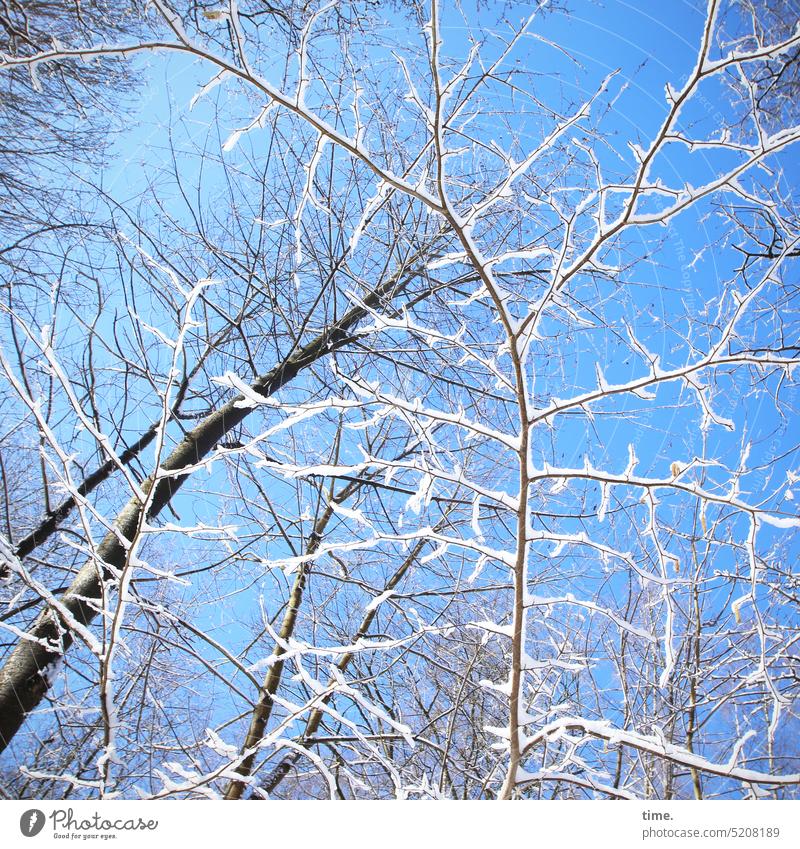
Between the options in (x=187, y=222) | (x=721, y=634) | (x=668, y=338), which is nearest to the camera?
(x=721, y=634)

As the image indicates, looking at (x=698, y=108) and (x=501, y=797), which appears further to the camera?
(x=698, y=108)

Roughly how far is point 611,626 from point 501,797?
27.0 inches

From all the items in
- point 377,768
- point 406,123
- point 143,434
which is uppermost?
point 406,123

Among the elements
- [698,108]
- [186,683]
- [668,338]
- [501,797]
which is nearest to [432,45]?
[501,797]

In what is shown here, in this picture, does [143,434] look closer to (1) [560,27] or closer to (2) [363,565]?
(2) [363,565]

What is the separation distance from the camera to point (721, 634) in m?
1.37
